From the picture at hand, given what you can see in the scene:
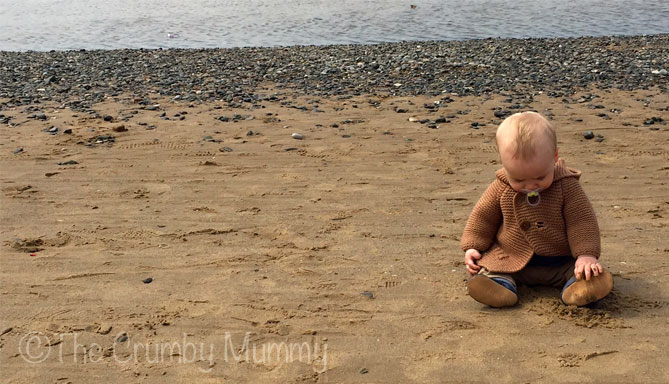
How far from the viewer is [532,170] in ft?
12.7

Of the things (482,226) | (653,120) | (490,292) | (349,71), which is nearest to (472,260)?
(482,226)

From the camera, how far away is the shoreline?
34.4 feet

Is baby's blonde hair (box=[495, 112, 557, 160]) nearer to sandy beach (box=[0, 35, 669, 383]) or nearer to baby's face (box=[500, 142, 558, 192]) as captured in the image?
baby's face (box=[500, 142, 558, 192])

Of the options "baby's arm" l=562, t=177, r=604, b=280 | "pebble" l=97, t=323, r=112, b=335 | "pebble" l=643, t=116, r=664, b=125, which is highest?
"baby's arm" l=562, t=177, r=604, b=280

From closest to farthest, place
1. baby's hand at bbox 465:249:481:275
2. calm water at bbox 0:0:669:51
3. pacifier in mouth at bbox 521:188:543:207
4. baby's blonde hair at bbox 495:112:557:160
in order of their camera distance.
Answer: baby's blonde hair at bbox 495:112:557:160
pacifier in mouth at bbox 521:188:543:207
baby's hand at bbox 465:249:481:275
calm water at bbox 0:0:669:51

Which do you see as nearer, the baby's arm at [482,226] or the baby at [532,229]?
the baby at [532,229]

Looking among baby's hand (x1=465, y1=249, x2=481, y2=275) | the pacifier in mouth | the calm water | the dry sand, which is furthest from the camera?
the calm water

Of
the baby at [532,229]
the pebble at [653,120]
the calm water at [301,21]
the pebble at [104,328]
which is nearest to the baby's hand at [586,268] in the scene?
the baby at [532,229]

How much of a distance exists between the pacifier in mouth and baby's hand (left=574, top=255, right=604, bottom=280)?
0.40m

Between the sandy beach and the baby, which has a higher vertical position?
the baby

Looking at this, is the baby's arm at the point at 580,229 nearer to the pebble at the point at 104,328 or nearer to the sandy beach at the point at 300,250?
the sandy beach at the point at 300,250

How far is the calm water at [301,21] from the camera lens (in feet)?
61.3

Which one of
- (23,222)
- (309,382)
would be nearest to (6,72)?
(23,222)

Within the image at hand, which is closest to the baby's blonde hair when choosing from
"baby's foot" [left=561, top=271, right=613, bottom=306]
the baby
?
the baby
